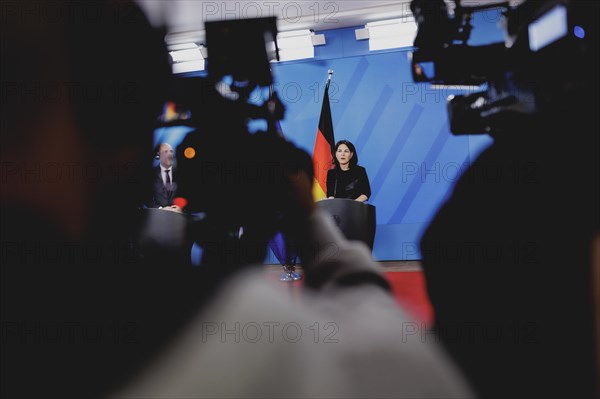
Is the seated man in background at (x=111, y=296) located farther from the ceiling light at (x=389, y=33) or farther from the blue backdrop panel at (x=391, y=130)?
the ceiling light at (x=389, y=33)

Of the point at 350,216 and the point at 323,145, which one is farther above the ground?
the point at 323,145

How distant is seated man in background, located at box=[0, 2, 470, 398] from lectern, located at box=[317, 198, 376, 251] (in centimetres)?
219

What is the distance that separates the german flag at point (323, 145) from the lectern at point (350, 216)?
102 centimetres

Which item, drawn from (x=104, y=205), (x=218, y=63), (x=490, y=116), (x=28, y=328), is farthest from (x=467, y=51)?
(x=28, y=328)

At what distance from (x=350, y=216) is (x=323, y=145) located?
4.29 feet

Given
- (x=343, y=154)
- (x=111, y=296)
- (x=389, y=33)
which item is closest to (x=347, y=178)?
(x=343, y=154)

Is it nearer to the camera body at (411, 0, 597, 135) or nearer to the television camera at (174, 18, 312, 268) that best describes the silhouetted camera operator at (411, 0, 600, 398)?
the camera body at (411, 0, 597, 135)

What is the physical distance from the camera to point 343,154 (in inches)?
126

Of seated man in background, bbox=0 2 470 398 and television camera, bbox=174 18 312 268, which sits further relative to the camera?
television camera, bbox=174 18 312 268

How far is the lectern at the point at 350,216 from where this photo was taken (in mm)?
2596

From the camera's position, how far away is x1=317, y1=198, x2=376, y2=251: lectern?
260 cm

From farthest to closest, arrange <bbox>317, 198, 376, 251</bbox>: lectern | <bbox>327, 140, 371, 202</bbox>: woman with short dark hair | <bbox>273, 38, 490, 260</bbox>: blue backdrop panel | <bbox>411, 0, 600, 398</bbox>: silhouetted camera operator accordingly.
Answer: <bbox>273, 38, 490, 260</bbox>: blue backdrop panel
<bbox>327, 140, 371, 202</bbox>: woman with short dark hair
<bbox>317, 198, 376, 251</bbox>: lectern
<bbox>411, 0, 600, 398</bbox>: silhouetted camera operator

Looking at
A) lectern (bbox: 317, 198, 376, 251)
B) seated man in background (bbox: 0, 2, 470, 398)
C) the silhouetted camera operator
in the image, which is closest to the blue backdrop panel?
lectern (bbox: 317, 198, 376, 251)

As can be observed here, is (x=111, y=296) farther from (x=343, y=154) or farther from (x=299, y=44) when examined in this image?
(x=299, y=44)
